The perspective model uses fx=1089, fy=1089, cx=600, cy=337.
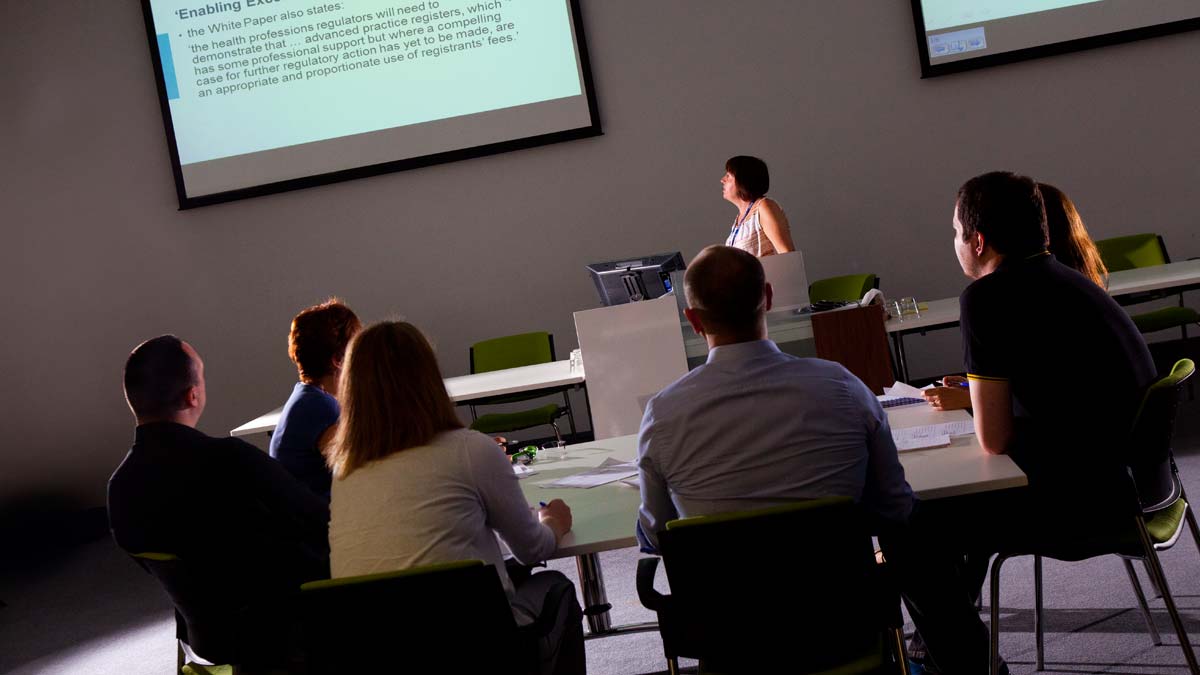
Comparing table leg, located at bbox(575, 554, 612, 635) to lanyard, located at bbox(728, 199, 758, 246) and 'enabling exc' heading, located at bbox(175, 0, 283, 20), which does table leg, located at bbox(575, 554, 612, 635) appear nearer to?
lanyard, located at bbox(728, 199, 758, 246)

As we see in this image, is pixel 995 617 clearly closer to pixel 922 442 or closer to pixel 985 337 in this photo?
pixel 922 442

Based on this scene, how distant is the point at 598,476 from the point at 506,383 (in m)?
2.16

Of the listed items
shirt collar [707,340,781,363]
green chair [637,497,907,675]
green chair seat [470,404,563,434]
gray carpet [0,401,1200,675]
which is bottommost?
gray carpet [0,401,1200,675]

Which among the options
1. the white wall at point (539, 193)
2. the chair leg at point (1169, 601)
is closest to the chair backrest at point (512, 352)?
the white wall at point (539, 193)

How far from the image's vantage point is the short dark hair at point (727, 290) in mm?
2041

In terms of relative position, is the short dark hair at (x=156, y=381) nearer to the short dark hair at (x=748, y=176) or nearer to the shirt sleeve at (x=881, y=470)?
the shirt sleeve at (x=881, y=470)

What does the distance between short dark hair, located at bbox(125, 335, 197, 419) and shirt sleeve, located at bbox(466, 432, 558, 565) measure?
76 cm

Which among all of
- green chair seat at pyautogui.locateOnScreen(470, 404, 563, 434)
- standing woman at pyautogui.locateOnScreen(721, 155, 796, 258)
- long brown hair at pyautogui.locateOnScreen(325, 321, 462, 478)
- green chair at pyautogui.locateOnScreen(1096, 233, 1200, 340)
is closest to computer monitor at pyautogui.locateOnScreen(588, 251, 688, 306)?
standing woman at pyautogui.locateOnScreen(721, 155, 796, 258)

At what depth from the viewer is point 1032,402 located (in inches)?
91.0

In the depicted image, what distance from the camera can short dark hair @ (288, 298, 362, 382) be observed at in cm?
295

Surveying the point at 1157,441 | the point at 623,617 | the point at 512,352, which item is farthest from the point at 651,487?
the point at 512,352

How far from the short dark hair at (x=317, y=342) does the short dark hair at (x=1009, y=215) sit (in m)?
1.65

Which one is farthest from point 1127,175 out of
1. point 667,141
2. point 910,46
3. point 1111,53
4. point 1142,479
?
point 1142,479

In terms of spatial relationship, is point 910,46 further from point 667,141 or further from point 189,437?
point 189,437
